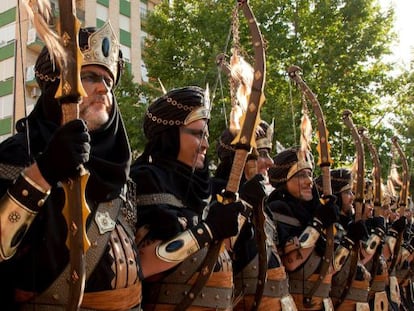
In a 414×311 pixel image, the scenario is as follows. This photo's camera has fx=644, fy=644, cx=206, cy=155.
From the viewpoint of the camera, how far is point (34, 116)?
296 cm

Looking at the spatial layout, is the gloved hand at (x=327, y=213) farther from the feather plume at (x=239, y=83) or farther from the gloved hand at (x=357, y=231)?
the feather plume at (x=239, y=83)

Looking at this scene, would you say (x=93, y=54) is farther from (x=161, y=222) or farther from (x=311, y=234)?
(x=311, y=234)

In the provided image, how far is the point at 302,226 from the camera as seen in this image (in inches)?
234

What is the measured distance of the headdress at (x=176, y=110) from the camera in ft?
13.5

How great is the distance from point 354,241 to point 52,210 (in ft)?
14.7

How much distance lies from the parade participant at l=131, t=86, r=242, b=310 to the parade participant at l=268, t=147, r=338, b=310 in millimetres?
1747

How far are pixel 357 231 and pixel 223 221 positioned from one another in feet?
10.9

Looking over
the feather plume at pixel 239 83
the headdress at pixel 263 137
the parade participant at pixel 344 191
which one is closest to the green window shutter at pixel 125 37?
the parade participant at pixel 344 191

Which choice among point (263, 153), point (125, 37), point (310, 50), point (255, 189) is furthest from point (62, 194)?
point (125, 37)

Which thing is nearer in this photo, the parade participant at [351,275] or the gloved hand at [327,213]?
the gloved hand at [327,213]

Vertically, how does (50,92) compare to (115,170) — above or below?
above

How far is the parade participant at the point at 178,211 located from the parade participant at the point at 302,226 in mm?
1747

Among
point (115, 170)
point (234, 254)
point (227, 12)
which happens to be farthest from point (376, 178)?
point (227, 12)

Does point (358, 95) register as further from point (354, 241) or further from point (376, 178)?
point (354, 241)
